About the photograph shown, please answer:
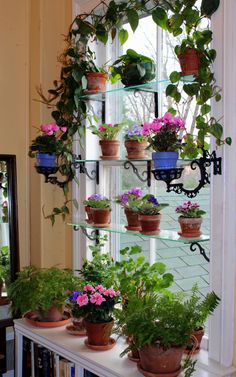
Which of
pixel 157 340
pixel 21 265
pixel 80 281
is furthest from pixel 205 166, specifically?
pixel 21 265

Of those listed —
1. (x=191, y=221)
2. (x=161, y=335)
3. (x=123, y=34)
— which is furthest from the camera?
(x=123, y=34)

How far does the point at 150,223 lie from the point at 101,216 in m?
0.39

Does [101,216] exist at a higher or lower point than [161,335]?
higher

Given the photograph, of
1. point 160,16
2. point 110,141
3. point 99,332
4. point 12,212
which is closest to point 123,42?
point 160,16

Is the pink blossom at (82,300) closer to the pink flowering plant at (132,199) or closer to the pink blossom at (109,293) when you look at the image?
the pink blossom at (109,293)

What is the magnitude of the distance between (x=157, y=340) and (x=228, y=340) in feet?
1.03

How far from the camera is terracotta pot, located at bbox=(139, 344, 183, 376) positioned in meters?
1.68

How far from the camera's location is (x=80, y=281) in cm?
232

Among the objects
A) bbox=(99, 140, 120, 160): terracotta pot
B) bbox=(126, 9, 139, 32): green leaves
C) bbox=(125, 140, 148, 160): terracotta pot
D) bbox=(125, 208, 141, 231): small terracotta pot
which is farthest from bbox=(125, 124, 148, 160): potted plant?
bbox=(126, 9, 139, 32): green leaves

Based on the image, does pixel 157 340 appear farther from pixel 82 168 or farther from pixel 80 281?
pixel 82 168

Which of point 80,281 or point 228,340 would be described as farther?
point 80,281

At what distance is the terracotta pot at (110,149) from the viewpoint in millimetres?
2389

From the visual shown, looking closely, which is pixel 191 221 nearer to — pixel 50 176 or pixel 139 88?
pixel 139 88

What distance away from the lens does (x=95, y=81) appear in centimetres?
248
